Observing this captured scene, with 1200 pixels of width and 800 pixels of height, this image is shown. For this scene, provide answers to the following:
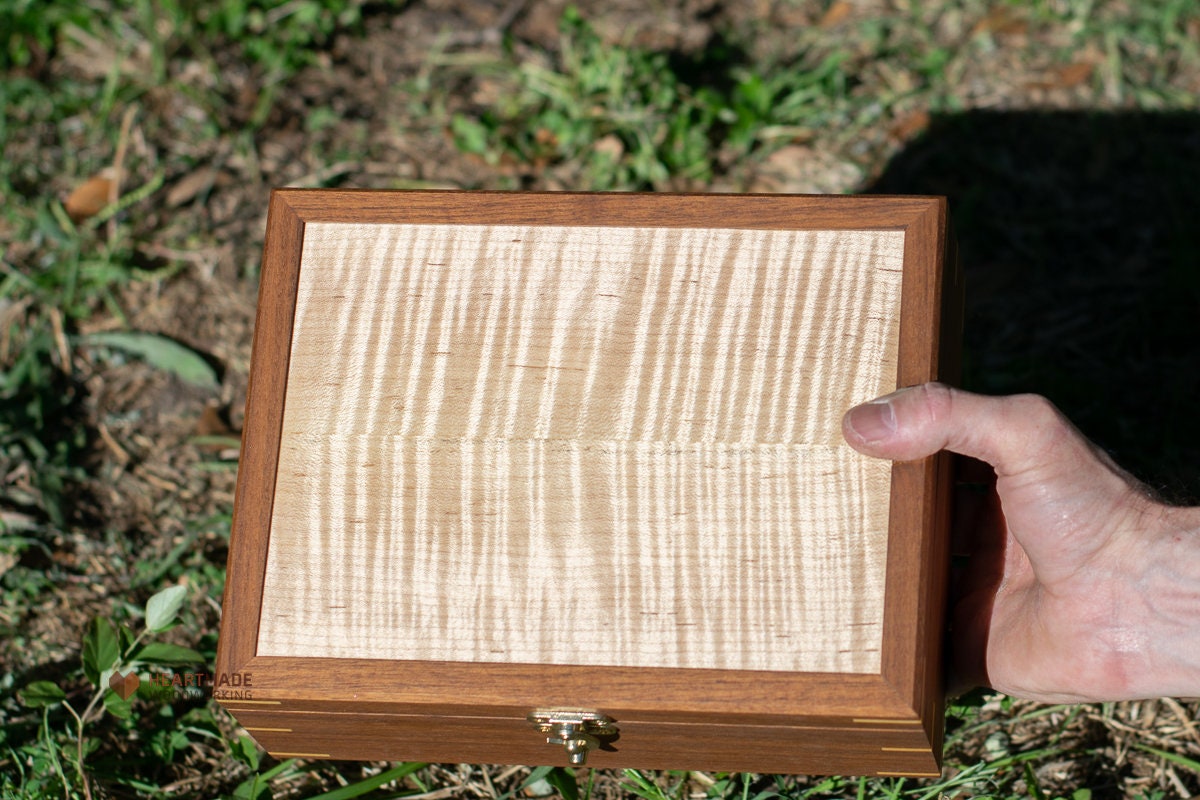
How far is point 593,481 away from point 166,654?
3.02ft

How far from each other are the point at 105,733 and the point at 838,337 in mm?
1541

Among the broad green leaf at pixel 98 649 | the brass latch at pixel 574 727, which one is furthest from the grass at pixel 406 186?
the brass latch at pixel 574 727

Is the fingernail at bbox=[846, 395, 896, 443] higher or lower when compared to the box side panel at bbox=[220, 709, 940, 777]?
higher

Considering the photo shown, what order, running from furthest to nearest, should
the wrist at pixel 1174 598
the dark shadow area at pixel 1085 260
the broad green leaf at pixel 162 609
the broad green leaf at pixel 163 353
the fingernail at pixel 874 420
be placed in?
the broad green leaf at pixel 163 353 → the dark shadow area at pixel 1085 260 → the broad green leaf at pixel 162 609 → the wrist at pixel 1174 598 → the fingernail at pixel 874 420

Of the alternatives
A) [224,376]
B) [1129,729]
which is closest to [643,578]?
[1129,729]

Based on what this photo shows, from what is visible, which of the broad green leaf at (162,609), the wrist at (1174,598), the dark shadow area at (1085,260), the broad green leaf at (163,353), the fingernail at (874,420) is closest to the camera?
the fingernail at (874,420)

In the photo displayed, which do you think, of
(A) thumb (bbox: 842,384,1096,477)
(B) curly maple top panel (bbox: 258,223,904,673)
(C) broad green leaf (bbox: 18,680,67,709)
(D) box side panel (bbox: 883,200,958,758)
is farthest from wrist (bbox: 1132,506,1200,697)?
(C) broad green leaf (bbox: 18,680,67,709)

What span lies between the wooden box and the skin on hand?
82 millimetres

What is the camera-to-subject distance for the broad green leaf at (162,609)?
76.7 inches

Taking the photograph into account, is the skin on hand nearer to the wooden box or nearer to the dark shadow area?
the wooden box

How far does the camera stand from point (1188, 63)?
2.83 meters

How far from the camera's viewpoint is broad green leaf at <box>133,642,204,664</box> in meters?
1.98

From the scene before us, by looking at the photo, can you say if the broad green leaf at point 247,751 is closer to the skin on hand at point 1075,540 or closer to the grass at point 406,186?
the grass at point 406,186

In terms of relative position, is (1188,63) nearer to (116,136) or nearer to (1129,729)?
(1129,729)
